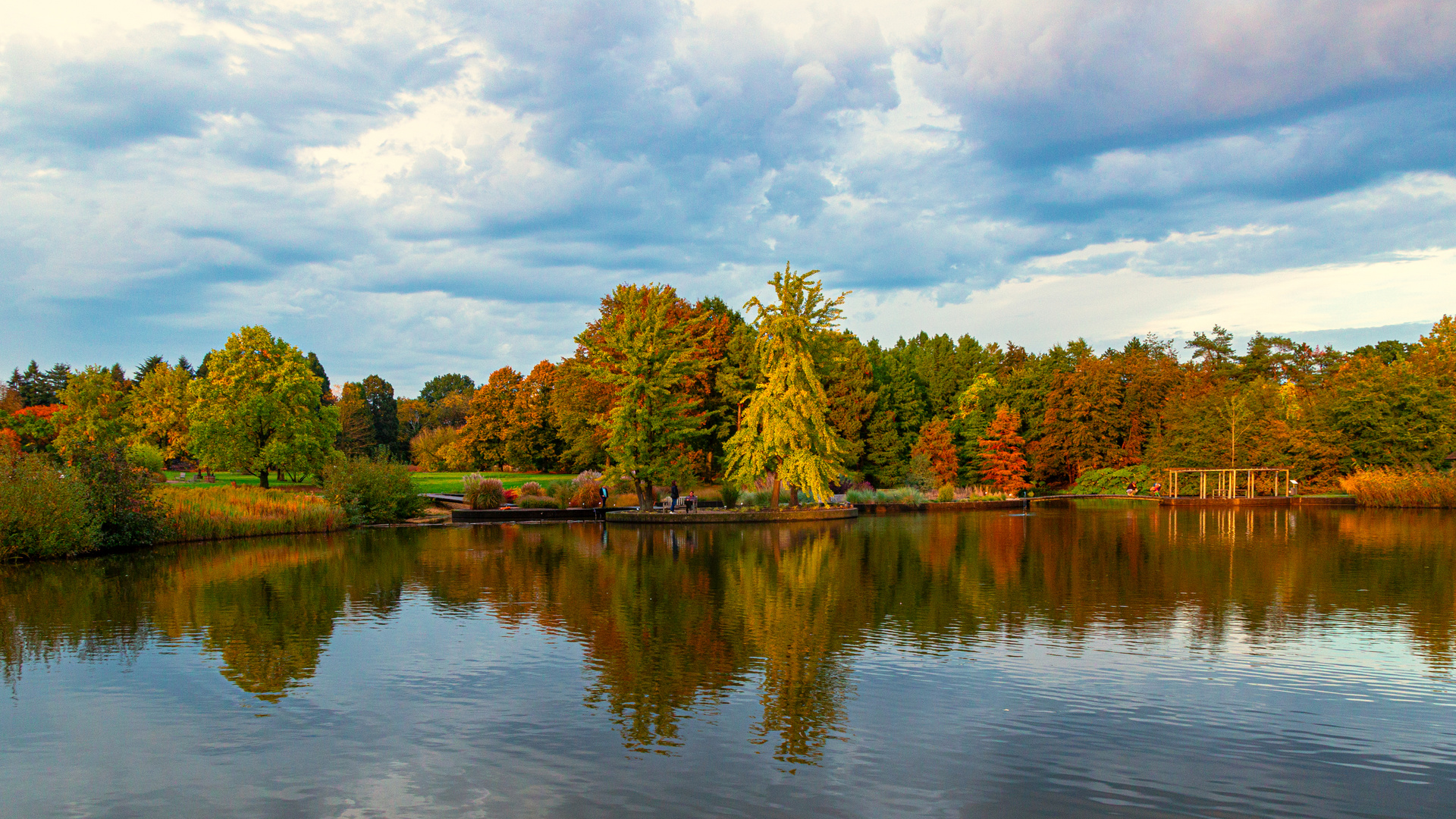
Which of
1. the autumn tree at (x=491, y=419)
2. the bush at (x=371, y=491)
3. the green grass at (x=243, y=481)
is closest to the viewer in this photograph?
the bush at (x=371, y=491)

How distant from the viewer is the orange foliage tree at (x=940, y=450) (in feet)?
169

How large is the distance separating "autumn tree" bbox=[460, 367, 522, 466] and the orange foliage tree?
28227mm

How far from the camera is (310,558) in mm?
20875

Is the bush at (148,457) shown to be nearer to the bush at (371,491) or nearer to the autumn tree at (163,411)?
the autumn tree at (163,411)

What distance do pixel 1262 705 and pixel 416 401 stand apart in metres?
104

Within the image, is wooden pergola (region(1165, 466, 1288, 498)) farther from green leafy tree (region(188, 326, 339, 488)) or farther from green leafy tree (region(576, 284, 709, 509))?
green leafy tree (region(188, 326, 339, 488))

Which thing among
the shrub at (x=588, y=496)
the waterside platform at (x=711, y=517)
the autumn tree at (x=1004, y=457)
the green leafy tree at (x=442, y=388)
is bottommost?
the waterside platform at (x=711, y=517)

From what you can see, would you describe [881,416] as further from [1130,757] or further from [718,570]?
[1130,757]

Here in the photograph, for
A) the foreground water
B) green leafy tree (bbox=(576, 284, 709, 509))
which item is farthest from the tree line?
the foreground water

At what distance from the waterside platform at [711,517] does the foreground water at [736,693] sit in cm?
1425

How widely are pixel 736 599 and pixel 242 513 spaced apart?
20.3 metres

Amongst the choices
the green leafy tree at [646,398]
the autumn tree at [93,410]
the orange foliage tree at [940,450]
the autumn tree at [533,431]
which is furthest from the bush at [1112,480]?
the autumn tree at [93,410]

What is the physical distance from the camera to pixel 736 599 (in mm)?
13914

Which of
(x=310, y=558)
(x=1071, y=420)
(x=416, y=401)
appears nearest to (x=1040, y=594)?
(x=310, y=558)
